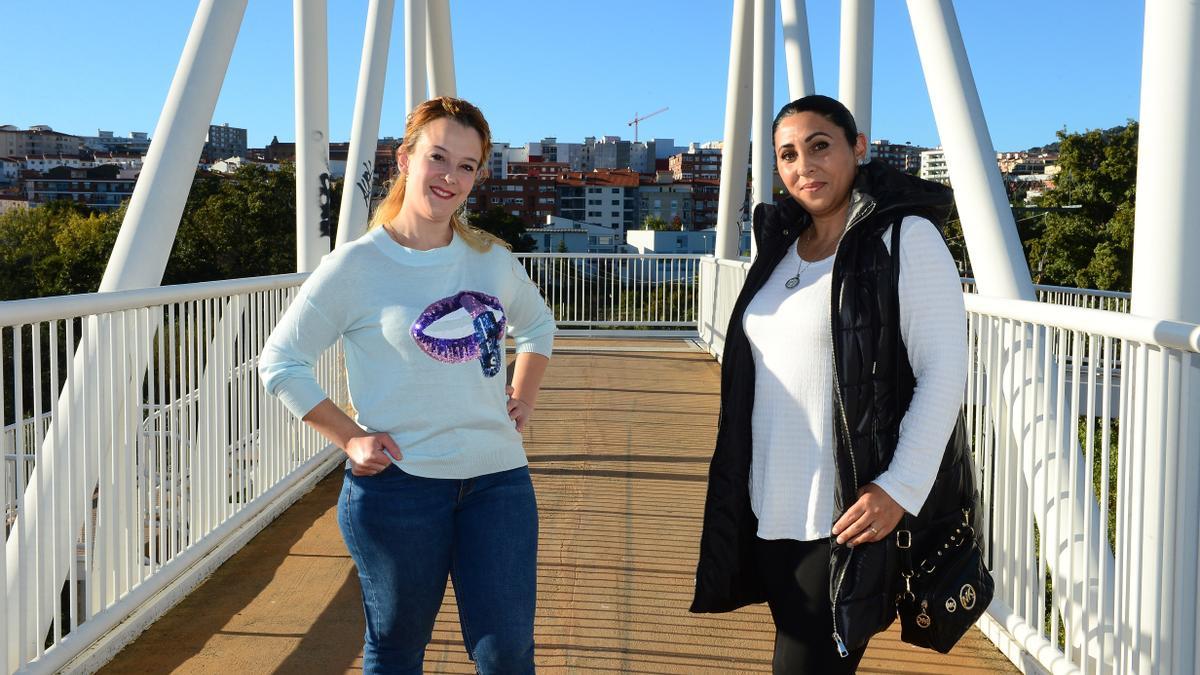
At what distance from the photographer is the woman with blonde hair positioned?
2.39 m

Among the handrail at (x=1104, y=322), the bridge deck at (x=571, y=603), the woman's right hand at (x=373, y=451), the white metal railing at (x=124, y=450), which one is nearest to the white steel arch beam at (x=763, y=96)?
the bridge deck at (x=571, y=603)

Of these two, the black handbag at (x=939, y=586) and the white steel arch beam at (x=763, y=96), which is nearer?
the black handbag at (x=939, y=586)

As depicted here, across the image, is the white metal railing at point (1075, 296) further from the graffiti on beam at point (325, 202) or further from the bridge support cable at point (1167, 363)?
the bridge support cable at point (1167, 363)

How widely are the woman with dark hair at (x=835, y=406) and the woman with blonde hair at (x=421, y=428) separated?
1.58 feet

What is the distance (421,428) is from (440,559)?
0.96ft

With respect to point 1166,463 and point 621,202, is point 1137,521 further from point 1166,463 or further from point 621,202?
point 621,202

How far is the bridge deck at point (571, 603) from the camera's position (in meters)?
3.78

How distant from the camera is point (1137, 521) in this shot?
2.68 metres

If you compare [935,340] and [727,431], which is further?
[727,431]

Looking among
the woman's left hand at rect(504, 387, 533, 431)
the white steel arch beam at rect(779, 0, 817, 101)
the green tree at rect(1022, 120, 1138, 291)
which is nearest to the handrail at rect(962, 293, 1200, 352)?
the woman's left hand at rect(504, 387, 533, 431)

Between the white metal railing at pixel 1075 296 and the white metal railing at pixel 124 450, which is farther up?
the white metal railing at pixel 1075 296

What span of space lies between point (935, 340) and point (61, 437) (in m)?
2.77

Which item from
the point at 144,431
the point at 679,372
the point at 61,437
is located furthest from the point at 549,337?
the point at 679,372

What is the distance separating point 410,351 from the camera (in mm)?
2379
